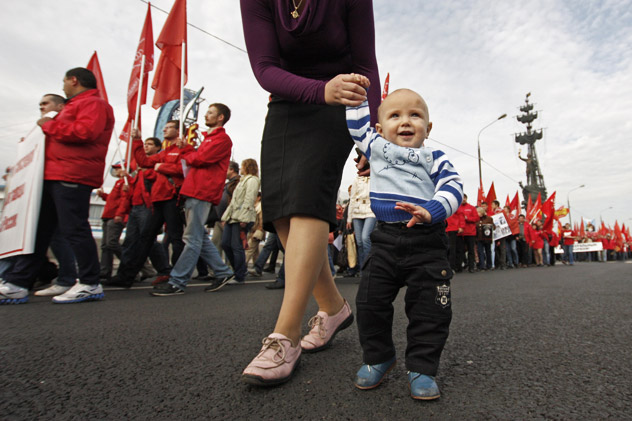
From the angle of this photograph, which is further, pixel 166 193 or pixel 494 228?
pixel 494 228

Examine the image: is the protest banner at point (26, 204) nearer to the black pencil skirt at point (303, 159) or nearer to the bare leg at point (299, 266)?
the black pencil skirt at point (303, 159)

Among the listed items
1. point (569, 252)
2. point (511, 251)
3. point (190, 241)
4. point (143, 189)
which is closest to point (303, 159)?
point (190, 241)

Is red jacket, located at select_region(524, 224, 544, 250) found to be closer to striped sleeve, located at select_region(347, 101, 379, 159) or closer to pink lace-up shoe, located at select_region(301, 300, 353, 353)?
pink lace-up shoe, located at select_region(301, 300, 353, 353)

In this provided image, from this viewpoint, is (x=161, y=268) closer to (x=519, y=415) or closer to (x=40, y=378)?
(x=40, y=378)

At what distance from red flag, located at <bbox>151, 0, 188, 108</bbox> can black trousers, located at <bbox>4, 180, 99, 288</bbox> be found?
10.1ft

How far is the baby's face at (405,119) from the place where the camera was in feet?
4.85

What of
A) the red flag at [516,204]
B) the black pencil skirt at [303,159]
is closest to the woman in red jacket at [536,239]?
the red flag at [516,204]

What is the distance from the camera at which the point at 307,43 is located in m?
1.62

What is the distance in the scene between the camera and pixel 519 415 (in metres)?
1.09

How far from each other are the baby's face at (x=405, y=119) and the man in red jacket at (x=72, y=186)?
2.82 m

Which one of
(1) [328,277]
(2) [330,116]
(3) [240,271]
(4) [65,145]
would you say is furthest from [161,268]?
(2) [330,116]

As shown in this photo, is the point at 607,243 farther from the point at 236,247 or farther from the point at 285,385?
the point at 285,385

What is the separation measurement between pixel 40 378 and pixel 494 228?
11.7 metres

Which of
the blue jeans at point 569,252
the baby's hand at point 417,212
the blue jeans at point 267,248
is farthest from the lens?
the blue jeans at point 569,252
